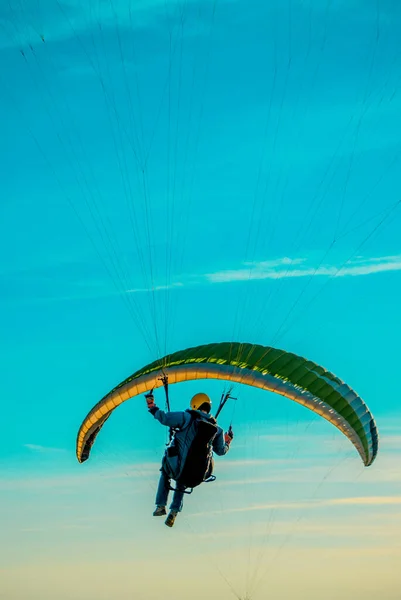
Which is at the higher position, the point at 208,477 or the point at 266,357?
the point at 266,357

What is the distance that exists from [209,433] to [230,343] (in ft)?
14.4

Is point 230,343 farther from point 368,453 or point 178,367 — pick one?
point 368,453

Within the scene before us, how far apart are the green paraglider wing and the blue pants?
9.41 feet

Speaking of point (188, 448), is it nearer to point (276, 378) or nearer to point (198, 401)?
point (198, 401)

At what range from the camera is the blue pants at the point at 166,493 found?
25.3 metres

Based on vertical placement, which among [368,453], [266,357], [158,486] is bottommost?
[158,486]

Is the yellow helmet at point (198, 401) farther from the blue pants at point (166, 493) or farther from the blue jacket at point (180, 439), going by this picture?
the blue pants at point (166, 493)

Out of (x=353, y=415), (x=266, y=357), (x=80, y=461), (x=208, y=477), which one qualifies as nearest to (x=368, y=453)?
(x=353, y=415)

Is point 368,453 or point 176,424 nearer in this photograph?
point 176,424

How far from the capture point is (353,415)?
1112 inches

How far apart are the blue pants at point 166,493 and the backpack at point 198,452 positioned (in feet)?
0.99

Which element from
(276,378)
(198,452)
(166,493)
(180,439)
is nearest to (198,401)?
(180,439)

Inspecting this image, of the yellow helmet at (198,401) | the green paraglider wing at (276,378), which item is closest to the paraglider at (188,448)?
the yellow helmet at (198,401)

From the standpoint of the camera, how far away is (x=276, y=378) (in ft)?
91.6
